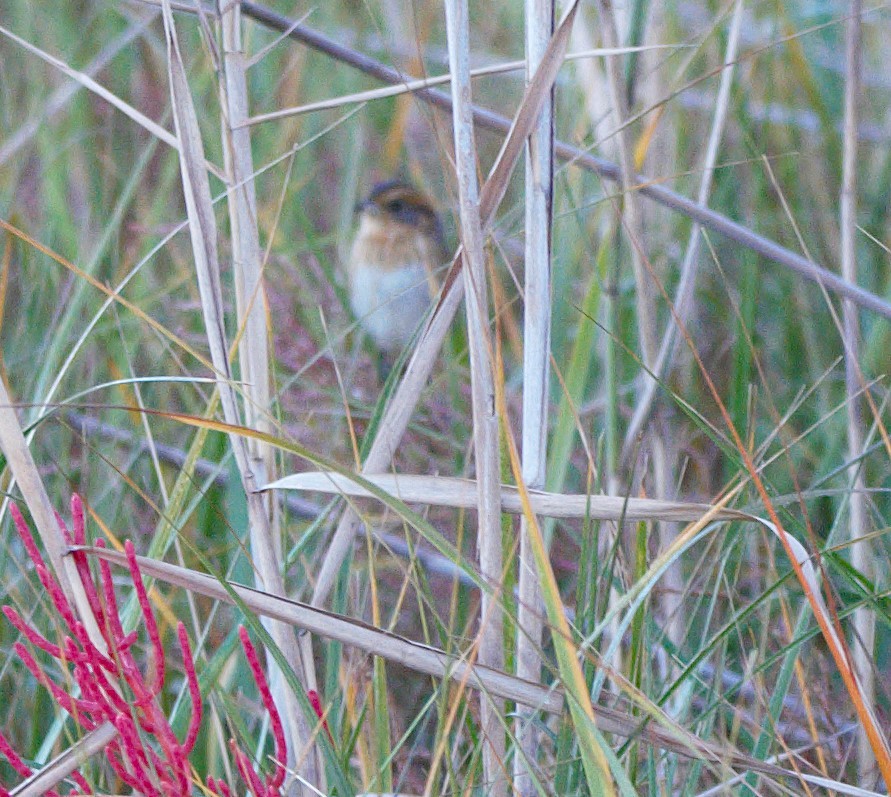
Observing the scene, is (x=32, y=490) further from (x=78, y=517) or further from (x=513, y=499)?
(x=513, y=499)

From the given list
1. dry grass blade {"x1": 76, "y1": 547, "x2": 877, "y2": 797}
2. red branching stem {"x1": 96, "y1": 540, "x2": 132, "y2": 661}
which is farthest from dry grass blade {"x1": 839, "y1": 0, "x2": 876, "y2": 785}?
red branching stem {"x1": 96, "y1": 540, "x2": 132, "y2": 661}

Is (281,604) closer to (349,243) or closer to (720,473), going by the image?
(720,473)

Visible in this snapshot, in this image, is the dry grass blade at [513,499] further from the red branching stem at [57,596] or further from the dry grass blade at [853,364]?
the dry grass blade at [853,364]

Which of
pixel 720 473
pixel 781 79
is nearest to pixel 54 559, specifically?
pixel 720 473

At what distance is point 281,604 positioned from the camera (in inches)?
25.8

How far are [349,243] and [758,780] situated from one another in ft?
6.25

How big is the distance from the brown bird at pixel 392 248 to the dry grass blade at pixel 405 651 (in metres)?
1.60

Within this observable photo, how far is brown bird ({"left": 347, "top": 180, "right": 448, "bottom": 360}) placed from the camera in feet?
7.57

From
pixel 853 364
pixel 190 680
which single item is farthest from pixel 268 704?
pixel 853 364

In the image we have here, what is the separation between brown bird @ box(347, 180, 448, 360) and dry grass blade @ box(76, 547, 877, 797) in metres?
1.60

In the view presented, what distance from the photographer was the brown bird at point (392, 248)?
231cm

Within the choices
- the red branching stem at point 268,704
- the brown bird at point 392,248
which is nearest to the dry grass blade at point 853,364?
the red branching stem at point 268,704

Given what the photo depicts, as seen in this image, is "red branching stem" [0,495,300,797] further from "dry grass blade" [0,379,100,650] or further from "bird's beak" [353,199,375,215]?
"bird's beak" [353,199,375,215]

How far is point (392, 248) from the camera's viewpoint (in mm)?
2391
